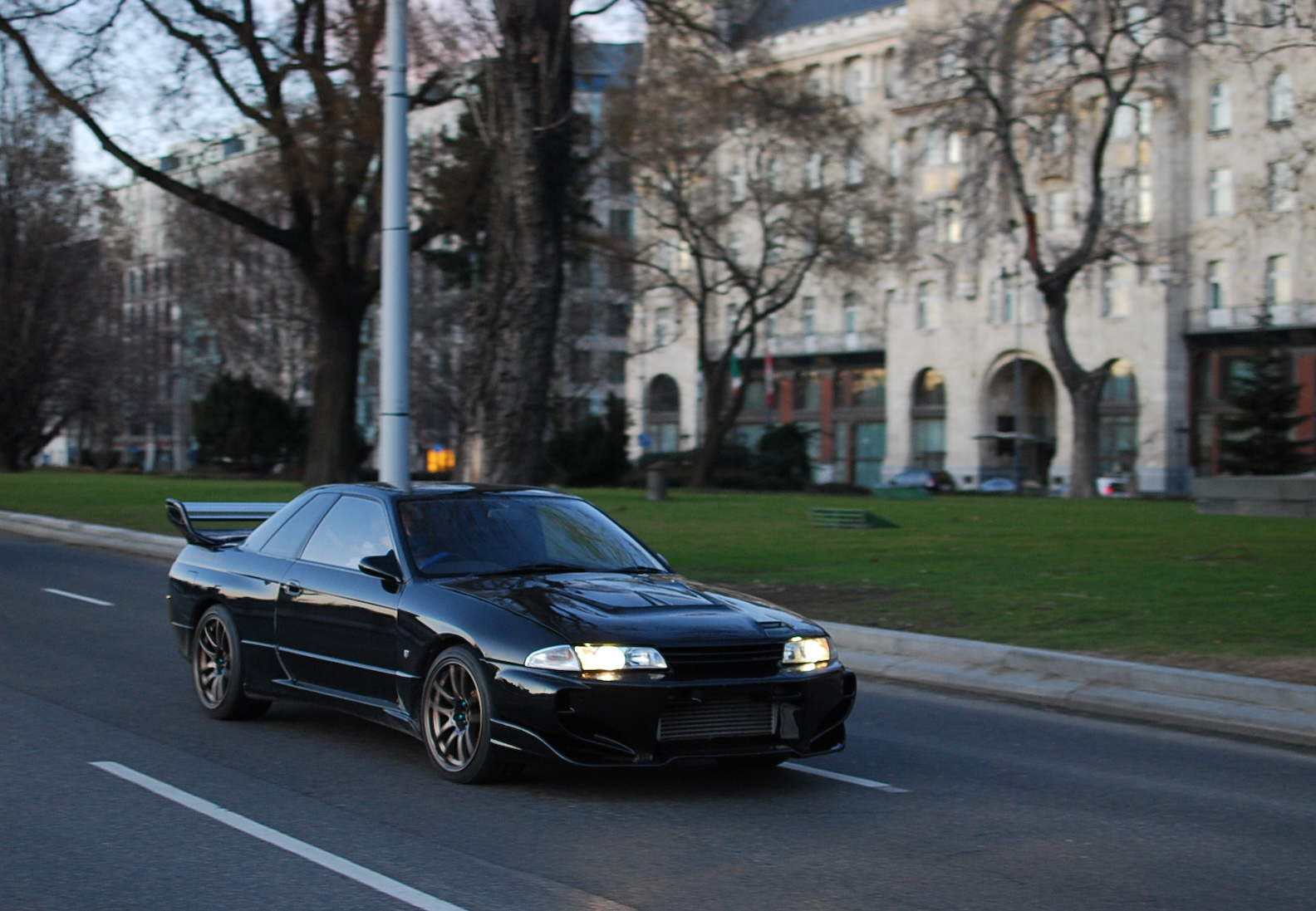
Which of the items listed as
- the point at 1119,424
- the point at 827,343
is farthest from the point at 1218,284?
the point at 827,343

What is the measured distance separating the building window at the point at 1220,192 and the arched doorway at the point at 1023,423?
11450 millimetres

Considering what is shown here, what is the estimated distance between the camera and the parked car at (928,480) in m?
67.8

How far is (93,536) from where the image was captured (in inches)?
966

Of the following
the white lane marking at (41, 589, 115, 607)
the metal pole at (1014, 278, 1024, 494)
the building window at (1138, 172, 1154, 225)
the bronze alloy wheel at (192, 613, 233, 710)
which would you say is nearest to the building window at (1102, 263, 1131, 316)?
the building window at (1138, 172, 1154, 225)

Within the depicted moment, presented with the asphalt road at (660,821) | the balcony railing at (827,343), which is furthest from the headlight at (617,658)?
the balcony railing at (827,343)

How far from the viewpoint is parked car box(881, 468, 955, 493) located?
6781 cm

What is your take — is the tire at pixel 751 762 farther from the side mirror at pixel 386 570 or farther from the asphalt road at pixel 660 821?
the side mirror at pixel 386 570

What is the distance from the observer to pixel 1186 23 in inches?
1150

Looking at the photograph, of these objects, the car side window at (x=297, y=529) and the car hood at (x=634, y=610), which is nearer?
the car hood at (x=634, y=610)

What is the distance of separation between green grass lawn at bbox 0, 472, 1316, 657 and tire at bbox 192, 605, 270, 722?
619cm

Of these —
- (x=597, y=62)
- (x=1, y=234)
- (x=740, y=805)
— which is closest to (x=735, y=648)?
(x=740, y=805)

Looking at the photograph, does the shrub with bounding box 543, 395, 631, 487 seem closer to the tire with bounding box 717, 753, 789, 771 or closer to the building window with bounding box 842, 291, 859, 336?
the building window with bounding box 842, 291, 859, 336

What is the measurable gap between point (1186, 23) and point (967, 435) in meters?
44.4

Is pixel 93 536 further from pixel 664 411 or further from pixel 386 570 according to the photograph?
pixel 664 411
